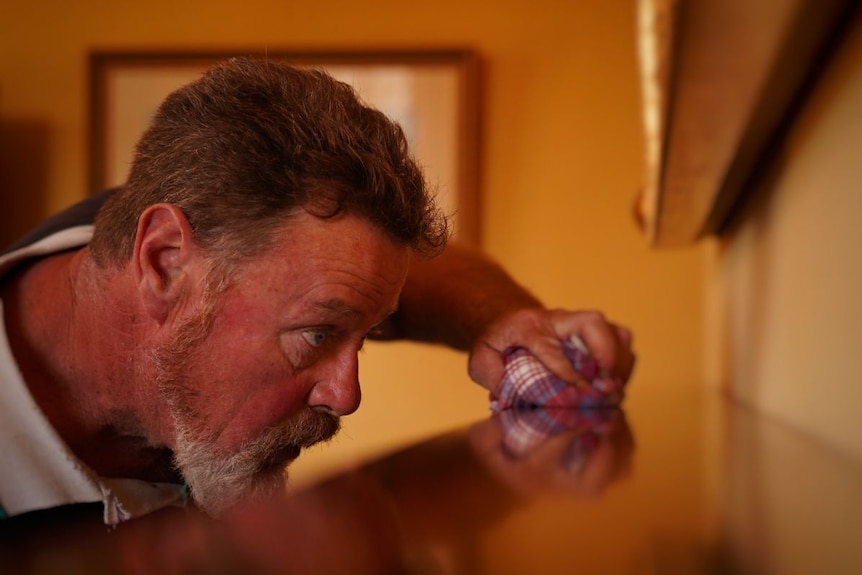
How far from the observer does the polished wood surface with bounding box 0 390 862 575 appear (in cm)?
21

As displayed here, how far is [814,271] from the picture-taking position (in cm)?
61

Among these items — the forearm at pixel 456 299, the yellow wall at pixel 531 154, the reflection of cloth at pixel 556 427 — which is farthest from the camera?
the yellow wall at pixel 531 154

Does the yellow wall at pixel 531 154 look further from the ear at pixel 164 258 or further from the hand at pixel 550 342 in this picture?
the ear at pixel 164 258

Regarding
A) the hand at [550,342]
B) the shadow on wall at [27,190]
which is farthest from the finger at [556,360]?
the shadow on wall at [27,190]

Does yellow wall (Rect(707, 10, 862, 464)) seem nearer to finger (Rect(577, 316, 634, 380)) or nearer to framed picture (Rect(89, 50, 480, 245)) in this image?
finger (Rect(577, 316, 634, 380))

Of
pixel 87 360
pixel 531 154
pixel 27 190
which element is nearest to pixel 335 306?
pixel 87 360

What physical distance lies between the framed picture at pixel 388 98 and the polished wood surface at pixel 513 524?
1712 mm

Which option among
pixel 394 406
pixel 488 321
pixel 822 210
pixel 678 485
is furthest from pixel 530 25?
pixel 678 485

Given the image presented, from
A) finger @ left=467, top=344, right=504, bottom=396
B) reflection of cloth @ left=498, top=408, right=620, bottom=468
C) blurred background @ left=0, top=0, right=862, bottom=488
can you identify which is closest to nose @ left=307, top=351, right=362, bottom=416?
reflection of cloth @ left=498, top=408, right=620, bottom=468

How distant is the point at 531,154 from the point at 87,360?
1.59 metres

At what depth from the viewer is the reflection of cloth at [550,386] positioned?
0.74 meters

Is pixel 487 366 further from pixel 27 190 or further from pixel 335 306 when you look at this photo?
pixel 27 190

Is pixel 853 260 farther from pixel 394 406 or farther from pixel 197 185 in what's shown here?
pixel 394 406

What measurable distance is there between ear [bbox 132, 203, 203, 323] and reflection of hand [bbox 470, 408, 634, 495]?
232 millimetres
